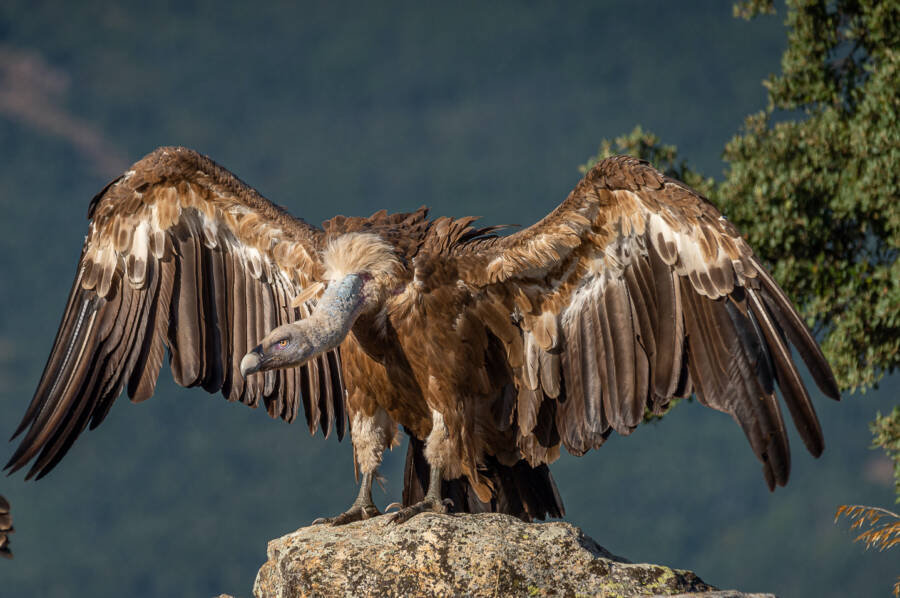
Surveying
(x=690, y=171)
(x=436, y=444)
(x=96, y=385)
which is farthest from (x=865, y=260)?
(x=96, y=385)

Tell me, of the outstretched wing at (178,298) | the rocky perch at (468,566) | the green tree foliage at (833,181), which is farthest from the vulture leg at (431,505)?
the green tree foliage at (833,181)

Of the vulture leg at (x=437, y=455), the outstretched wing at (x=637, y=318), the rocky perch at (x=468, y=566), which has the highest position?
the outstretched wing at (x=637, y=318)

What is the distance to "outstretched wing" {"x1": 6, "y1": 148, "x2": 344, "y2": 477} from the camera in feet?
20.9

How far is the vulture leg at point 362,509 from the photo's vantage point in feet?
18.8

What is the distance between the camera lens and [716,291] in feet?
18.0

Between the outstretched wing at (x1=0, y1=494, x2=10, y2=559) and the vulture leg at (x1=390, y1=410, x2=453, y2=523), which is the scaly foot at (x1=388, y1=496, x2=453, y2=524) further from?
the outstretched wing at (x1=0, y1=494, x2=10, y2=559)

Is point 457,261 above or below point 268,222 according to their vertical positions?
below

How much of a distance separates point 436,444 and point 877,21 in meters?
6.99

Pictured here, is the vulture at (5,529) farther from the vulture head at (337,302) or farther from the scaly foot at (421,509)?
the scaly foot at (421,509)

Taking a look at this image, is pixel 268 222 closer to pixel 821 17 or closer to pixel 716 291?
pixel 716 291

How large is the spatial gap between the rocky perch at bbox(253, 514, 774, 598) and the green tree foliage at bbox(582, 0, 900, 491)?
5.54m

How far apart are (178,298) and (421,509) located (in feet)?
7.67

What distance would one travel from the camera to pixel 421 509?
5539 millimetres

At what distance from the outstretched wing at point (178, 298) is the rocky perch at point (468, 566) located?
1.88 metres
